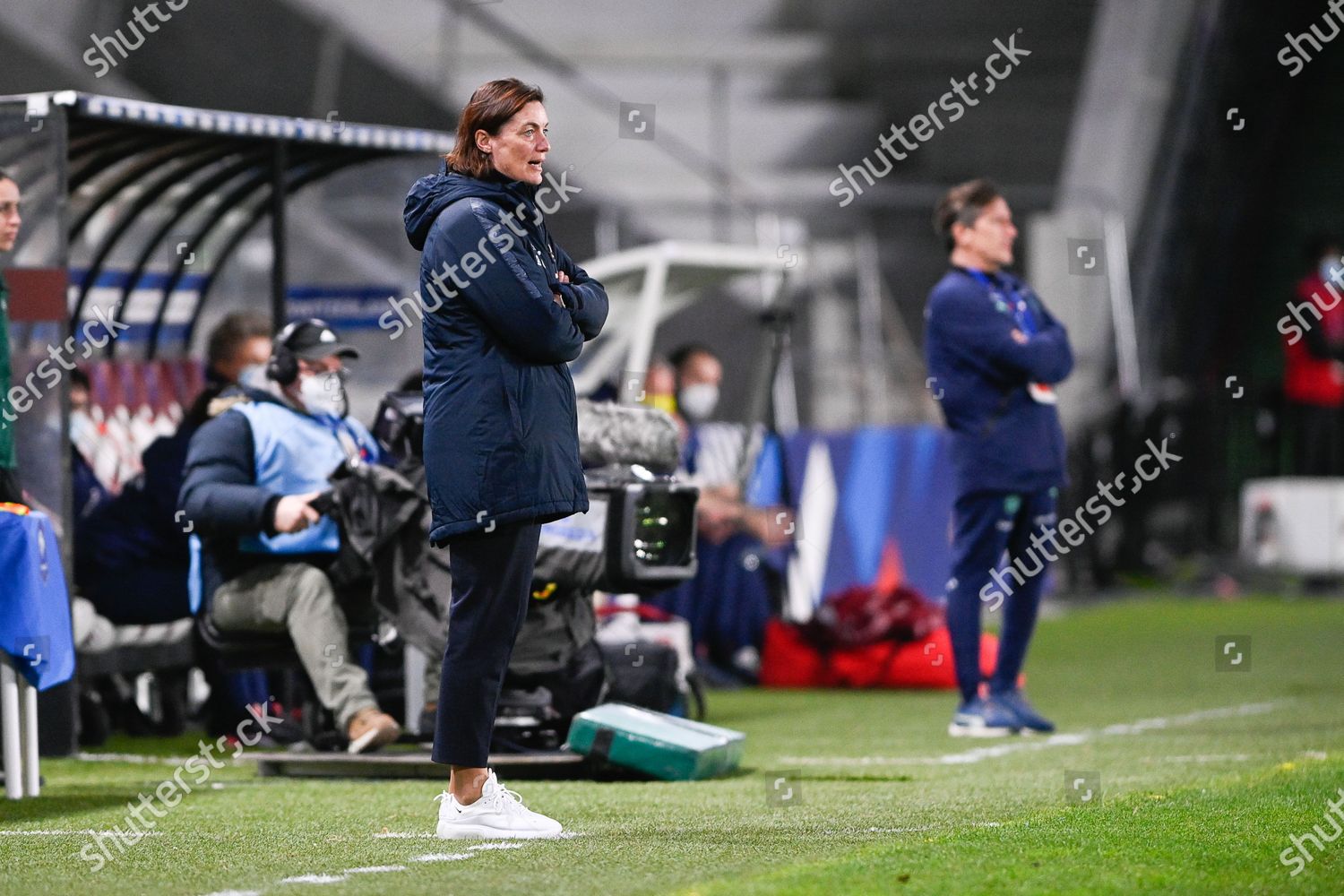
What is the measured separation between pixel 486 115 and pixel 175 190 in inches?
210

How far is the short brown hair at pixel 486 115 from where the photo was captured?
568 cm

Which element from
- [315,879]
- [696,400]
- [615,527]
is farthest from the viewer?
[696,400]

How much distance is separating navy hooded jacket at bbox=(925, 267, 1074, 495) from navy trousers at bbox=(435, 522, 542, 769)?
3.50 meters

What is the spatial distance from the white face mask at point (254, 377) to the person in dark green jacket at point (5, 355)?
115 cm

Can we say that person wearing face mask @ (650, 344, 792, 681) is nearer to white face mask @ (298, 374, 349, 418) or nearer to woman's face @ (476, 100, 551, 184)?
white face mask @ (298, 374, 349, 418)

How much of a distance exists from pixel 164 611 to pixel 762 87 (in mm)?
15859

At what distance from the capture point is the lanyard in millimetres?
8977

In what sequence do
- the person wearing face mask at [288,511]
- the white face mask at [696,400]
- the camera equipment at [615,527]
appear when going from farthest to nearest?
the white face mask at [696,400] < the person wearing face mask at [288,511] < the camera equipment at [615,527]

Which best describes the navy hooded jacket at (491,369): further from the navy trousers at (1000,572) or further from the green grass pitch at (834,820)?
the navy trousers at (1000,572)

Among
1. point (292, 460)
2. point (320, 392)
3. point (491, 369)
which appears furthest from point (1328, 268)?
point (491, 369)

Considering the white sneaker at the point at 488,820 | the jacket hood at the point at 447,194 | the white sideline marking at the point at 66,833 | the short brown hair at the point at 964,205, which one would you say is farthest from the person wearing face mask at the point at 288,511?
the short brown hair at the point at 964,205

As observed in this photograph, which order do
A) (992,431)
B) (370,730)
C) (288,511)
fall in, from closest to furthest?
(370,730), (288,511), (992,431)

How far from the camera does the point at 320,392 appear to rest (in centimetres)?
843

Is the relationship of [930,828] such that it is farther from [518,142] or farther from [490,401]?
[518,142]
